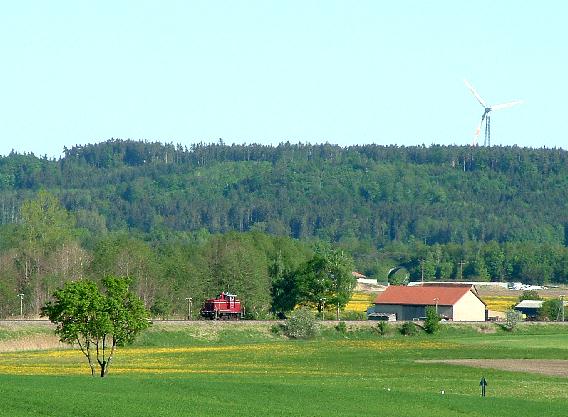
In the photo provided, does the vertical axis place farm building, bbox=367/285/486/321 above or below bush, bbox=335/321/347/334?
above

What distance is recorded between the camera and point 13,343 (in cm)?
9688

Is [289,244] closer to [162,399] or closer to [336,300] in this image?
[336,300]

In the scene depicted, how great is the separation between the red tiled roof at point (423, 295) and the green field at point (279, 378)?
27.3 m

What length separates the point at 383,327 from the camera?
124 meters

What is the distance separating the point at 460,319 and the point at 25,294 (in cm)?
4850

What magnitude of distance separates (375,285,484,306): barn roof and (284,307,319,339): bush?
32682mm

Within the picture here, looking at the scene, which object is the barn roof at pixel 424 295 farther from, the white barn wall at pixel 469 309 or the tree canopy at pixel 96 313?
the tree canopy at pixel 96 313

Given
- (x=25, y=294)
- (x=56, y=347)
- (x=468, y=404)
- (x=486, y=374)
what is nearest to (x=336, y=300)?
(x=25, y=294)

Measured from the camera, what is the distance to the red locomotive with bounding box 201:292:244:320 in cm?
12950

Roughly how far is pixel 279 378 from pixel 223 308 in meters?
60.2

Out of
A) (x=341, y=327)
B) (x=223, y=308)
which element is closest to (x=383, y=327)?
(x=341, y=327)

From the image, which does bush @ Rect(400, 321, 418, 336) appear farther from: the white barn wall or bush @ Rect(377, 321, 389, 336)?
the white barn wall

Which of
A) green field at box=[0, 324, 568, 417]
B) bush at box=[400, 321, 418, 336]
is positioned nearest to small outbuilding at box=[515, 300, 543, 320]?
bush at box=[400, 321, 418, 336]

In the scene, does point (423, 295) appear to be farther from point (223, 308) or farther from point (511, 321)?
point (223, 308)
